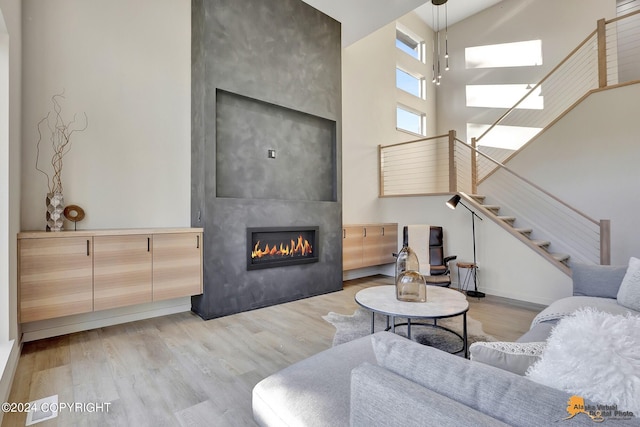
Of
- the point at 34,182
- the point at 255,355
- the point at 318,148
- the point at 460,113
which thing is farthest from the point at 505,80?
the point at 34,182

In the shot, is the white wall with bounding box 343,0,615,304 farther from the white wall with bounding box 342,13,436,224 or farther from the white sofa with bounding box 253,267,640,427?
the white sofa with bounding box 253,267,640,427

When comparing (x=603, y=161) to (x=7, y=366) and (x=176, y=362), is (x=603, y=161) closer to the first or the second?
(x=176, y=362)

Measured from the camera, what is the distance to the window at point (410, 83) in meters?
6.83

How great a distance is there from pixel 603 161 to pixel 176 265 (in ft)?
19.3

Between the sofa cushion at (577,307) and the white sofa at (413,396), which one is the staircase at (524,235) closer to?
the sofa cushion at (577,307)

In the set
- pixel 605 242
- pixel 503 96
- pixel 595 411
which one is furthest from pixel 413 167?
pixel 595 411

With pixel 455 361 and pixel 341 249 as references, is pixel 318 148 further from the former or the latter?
pixel 455 361

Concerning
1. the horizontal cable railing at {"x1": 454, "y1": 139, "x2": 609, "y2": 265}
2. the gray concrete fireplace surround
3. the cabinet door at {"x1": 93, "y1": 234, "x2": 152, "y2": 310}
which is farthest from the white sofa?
the horizontal cable railing at {"x1": 454, "y1": 139, "x2": 609, "y2": 265}

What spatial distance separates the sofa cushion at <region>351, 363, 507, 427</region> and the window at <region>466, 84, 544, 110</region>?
23.6 feet

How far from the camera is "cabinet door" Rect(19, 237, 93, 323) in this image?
2506 mm

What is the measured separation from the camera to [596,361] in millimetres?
727

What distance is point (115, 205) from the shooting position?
3.26 metres

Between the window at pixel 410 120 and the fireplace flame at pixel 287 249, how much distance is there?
3825 mm

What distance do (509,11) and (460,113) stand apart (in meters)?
2.23
